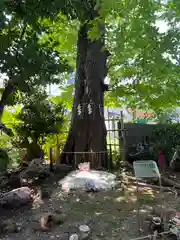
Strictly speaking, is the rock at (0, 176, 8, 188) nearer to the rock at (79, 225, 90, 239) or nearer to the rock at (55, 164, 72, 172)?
the rock at (55, 164, 72, 172)

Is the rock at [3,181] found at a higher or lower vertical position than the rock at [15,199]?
higher

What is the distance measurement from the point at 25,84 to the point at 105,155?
11.2 ft

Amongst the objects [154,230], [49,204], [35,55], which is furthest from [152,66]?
[49,204]

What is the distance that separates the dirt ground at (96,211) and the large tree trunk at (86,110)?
1.74m

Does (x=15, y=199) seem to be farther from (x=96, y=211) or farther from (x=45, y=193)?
(x=96, y=211)

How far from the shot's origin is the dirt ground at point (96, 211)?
3.02m

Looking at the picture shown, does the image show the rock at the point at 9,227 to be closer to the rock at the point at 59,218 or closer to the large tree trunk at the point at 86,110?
the rock at the point at 59,218

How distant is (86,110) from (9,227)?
159 inches

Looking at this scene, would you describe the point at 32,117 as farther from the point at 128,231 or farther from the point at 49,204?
the point at 128,231

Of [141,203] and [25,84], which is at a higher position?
[25,84]

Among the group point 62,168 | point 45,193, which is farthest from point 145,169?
point 62,168

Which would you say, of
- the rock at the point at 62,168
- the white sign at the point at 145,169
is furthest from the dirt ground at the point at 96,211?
the rock at the point at 62,168

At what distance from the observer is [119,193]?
448cm

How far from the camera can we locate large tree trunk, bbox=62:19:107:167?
21.3 feet
